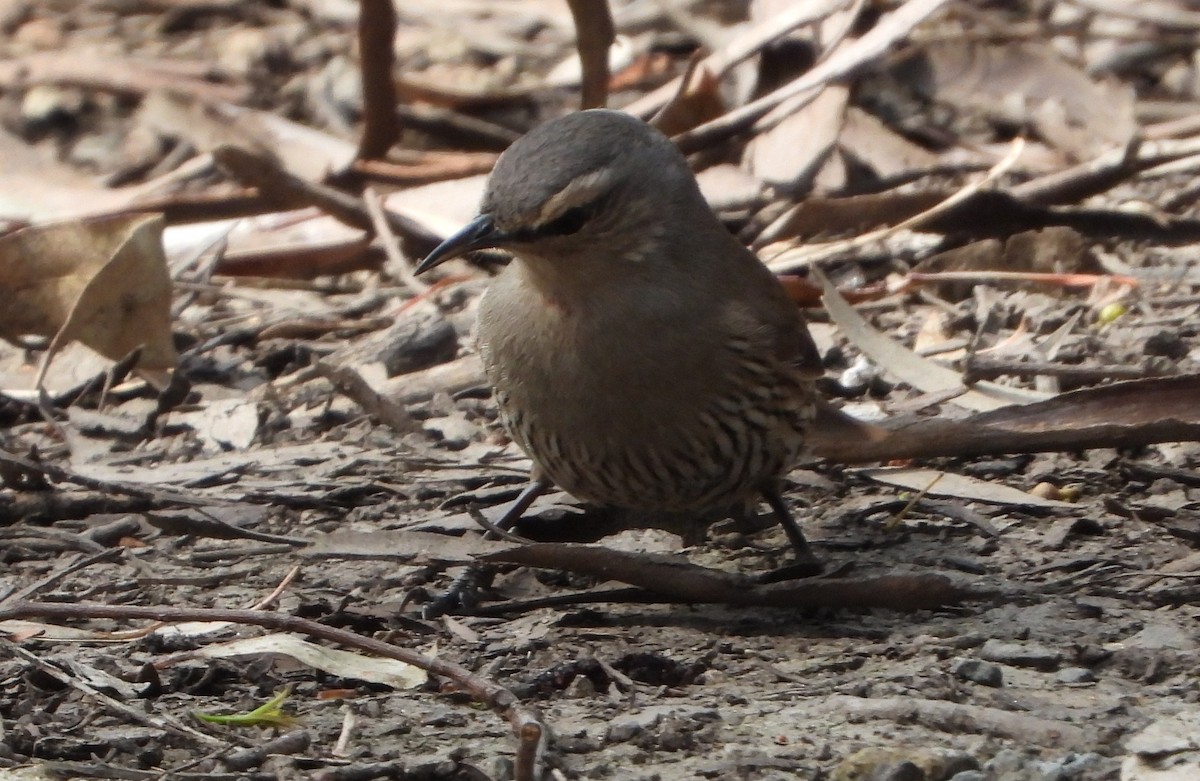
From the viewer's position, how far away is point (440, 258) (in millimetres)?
3852

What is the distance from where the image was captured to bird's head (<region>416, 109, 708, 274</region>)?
3.74 metres

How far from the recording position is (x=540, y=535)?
4.52 metres

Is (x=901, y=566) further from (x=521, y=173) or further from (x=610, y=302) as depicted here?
(x=521, y=173)

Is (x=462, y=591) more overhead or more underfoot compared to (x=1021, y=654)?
more underfoot

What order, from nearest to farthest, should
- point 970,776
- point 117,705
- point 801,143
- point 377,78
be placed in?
point 970,776 < point 117,705 < point 801,143 < point 377,78

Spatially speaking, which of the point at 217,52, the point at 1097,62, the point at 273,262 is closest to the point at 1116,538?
the point at 273,262

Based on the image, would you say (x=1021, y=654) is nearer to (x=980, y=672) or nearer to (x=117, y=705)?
(x=980, y=672)

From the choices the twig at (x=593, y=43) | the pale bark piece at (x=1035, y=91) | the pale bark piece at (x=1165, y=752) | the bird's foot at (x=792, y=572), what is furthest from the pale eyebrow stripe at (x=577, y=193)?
the pale bark piece at (x=1035, y=91)

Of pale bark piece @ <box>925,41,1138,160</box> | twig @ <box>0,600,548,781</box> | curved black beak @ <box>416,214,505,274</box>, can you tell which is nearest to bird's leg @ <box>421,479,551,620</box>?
twig @ <box>0,600,548,781</box>

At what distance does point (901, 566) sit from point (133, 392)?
8.59 feet

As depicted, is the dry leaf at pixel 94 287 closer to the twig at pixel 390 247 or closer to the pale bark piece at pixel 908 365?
the twig at pixel 390 247

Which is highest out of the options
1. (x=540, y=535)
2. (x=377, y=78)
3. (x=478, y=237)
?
(x=478, y=237)

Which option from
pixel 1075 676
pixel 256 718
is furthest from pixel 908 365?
pixel 256 718

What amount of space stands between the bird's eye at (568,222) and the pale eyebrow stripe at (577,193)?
0.04 feet
